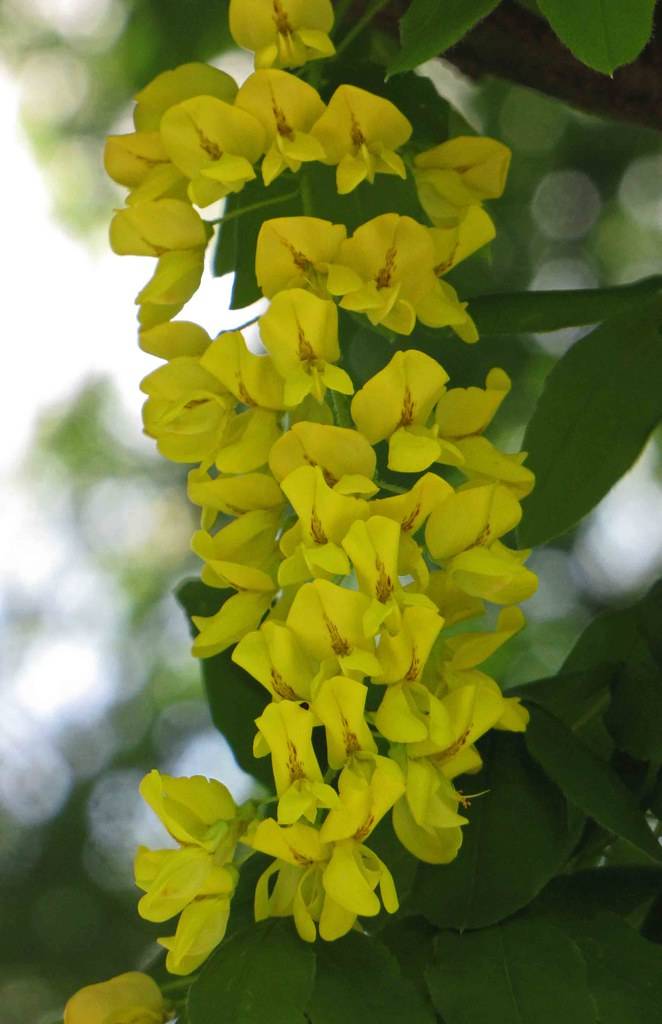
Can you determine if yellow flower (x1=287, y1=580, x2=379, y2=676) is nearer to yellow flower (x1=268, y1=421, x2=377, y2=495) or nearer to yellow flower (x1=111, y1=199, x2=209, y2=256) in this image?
yellow flower (x1=268, y1=421, x2=377, y2=495)

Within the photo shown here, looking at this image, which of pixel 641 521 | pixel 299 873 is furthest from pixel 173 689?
pixel 299 873

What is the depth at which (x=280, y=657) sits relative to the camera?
0.34 metres

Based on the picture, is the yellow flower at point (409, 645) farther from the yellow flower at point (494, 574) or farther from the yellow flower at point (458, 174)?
the yellow flower at point (458, 174)

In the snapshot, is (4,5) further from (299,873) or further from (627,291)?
(299,873)

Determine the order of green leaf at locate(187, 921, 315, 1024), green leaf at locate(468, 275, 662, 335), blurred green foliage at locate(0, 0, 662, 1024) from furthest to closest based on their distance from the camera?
blurred green foliage at locate(0, 0, 662, 1024) → green leaf at locate(468, 275, 662, 335) → green leaf at locate(187, 921, 315, 1024)

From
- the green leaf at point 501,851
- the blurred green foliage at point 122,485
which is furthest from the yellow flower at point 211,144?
the blurred green foliage at point 122,485

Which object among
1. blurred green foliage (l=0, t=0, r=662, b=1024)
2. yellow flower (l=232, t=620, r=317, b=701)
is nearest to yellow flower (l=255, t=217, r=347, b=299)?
yellow flower (l=232, t=620, r=317, b=701)

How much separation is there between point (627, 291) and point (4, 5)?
1.12 meters

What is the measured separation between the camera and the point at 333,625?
34 cm

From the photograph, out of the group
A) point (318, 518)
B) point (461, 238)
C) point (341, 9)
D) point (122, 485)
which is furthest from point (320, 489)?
point (122, 485)

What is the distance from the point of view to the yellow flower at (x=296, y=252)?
37cm

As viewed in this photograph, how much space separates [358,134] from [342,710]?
7.0 inches

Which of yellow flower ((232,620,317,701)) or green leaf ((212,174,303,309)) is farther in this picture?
green leaf ((212,174,303,309))

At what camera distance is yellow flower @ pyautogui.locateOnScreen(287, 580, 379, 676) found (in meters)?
0.34
